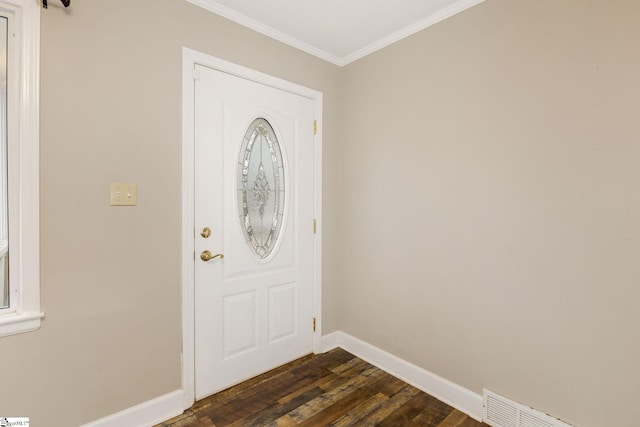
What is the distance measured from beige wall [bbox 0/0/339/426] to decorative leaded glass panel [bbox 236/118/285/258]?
1.52ft

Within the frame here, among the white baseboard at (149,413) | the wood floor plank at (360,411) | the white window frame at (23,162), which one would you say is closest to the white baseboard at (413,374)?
the wood floor plank at (360,411)

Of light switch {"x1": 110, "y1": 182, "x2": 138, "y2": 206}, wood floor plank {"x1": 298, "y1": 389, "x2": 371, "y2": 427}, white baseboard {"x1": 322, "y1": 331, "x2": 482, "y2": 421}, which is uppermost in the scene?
light switch {"x1": 110, "y1": 182, "x2": 138, "y2": 206}

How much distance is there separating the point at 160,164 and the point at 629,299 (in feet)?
8.22

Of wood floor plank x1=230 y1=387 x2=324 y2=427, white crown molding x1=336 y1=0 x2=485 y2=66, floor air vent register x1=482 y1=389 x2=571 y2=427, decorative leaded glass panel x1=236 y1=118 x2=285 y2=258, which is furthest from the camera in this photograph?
decorative leaded glass panel x1=236 y1=118 x2=285 y2=258

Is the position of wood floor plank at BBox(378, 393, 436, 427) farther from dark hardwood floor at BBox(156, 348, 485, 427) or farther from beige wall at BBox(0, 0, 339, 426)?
beige wall at BBox(0, 0, 339, 426)

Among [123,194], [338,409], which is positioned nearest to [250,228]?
[123,194]

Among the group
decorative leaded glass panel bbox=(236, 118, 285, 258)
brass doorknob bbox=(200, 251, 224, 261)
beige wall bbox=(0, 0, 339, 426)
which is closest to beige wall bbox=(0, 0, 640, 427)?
beige wall bbox=(0, 0, 339, 426)

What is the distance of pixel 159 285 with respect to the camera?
1.84 metres

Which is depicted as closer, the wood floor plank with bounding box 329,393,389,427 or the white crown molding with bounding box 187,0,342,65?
the wood floor plank with bounding box 329,393,389,427

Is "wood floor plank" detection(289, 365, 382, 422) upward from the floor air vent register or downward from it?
downward

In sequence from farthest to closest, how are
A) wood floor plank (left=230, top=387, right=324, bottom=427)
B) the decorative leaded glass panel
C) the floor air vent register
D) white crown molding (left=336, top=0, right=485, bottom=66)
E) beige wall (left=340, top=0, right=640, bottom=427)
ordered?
the decorative leaded glass panel, white crown molding (left=336, top=0, right=485, bottom=66), wood floor plank (left=230, top=387, right=324, bottom=427), the floor air vent register, beige wall (left=340, top=0, right=640, bottom=427)

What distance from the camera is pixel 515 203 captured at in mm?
1732

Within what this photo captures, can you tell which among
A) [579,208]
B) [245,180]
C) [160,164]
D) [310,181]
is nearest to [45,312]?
[160,164]

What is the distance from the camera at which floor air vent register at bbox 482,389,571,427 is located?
161 centimetres
